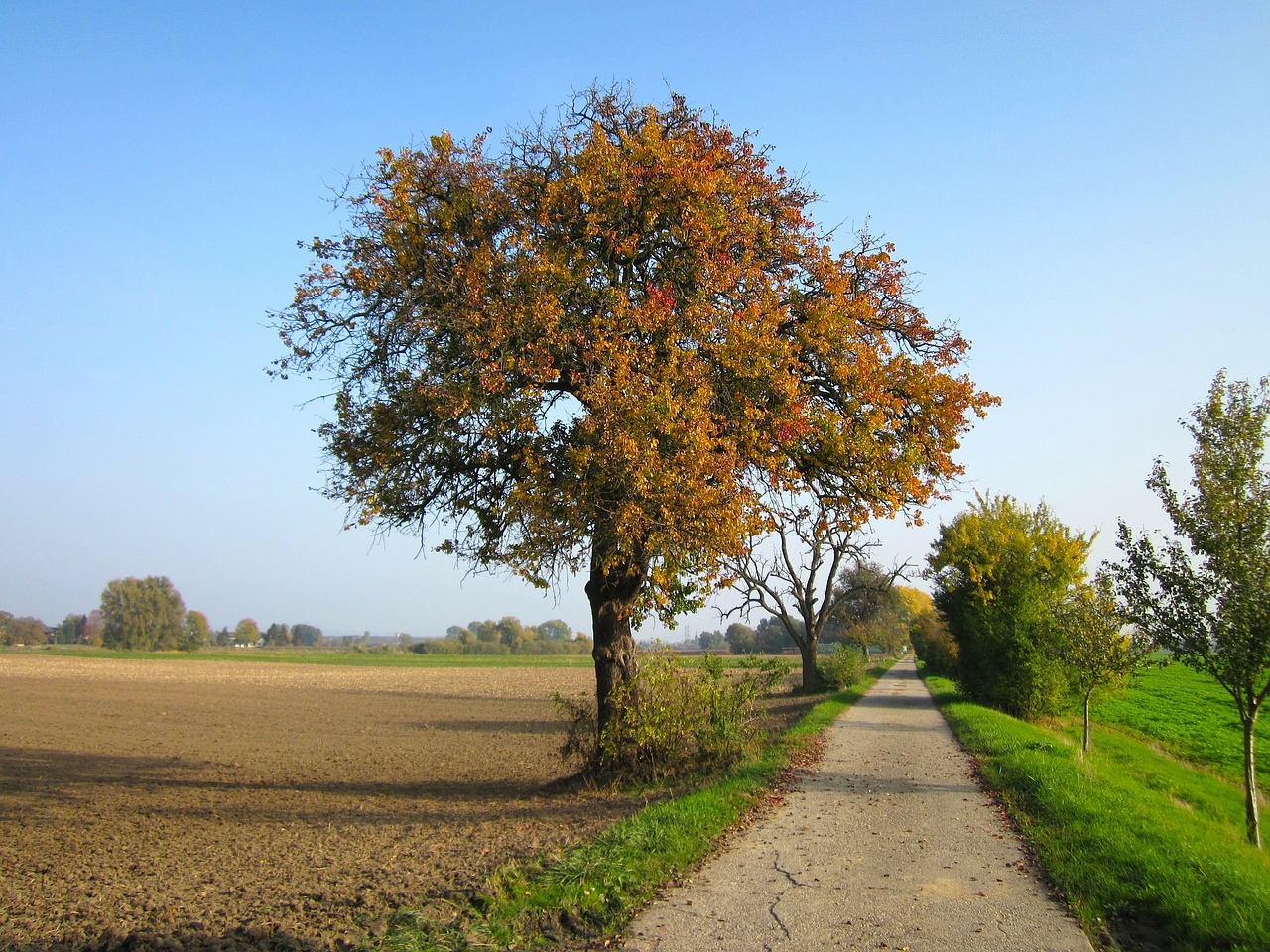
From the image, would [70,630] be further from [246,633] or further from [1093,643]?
[1093,643]

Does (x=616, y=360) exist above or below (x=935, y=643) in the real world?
above

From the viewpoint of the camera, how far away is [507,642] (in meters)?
152

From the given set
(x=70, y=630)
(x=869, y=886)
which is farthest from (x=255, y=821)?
(x=70, y=630)

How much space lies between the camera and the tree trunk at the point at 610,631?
13438 millimetres

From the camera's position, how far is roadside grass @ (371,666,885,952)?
5883 mm

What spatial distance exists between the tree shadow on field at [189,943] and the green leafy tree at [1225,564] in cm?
1190

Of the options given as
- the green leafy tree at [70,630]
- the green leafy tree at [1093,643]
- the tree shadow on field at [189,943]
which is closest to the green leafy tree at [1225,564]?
the green leafy tree at [1093,643]

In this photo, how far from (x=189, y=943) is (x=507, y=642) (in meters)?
149

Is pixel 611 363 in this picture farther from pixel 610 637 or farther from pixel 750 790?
pixel 750 790

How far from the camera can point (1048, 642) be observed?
23.3 metres

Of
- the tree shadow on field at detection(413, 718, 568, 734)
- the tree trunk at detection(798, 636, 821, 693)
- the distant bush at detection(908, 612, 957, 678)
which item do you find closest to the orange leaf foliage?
the tree shadow on field at detection(413, 718, 568, 734)

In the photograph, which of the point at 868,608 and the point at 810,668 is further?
the point at 868,608

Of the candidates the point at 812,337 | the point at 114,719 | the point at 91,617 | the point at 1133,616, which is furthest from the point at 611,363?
the point at 91,617

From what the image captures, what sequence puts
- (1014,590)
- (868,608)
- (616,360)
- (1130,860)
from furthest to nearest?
(868,608) < (1014,590) < (616,360) < (1130,860)
